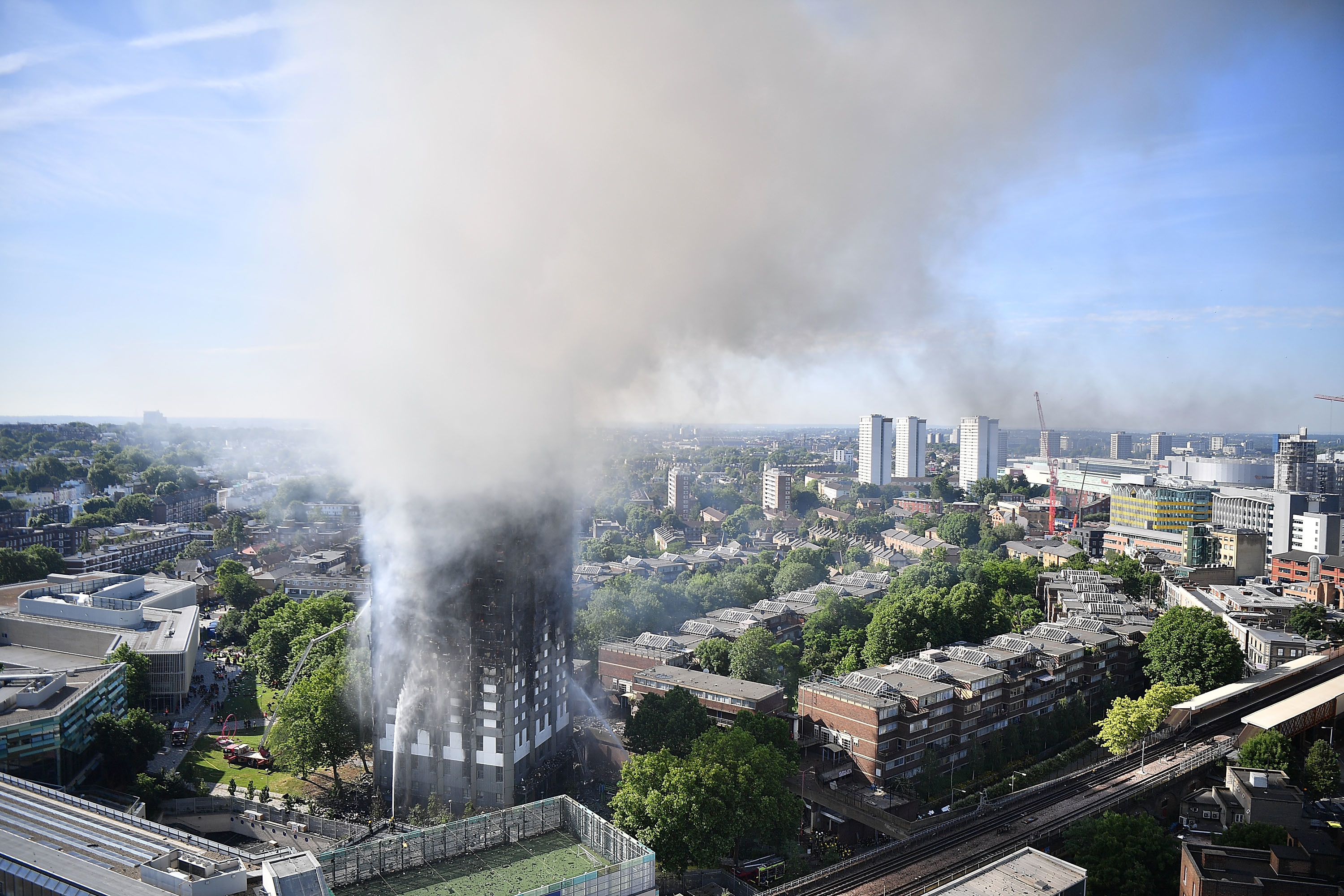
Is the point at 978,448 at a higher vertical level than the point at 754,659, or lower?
higher

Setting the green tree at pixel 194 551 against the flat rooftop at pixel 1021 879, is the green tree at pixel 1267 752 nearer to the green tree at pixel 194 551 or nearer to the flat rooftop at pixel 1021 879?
the flat rooftop at pixel 1021 879

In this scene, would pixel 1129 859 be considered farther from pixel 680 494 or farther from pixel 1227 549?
pixel 680 494

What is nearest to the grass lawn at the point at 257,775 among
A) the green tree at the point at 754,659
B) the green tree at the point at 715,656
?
the green tree at the point at 715,656

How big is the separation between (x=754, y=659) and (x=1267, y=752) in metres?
10.0

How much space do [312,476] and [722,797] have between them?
45742 millimetres

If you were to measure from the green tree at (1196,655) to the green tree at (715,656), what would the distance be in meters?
10.6

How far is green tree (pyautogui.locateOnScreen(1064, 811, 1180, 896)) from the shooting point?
11711 mm

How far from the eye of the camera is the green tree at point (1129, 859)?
11711 millimetres

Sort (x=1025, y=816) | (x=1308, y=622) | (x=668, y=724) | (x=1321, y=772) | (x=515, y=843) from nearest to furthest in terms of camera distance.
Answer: (x=515, y=843), (x=1025, y=816), (x=1321, y=772), (x=668, y=724), (x=1308, y=622)

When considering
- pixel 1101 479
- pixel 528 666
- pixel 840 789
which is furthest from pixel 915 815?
pixel 1101 479

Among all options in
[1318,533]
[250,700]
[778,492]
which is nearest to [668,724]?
[250,700]

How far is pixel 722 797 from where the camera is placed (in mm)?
12797

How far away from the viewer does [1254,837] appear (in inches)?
472

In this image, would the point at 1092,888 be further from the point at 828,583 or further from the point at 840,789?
the point at 828,583
